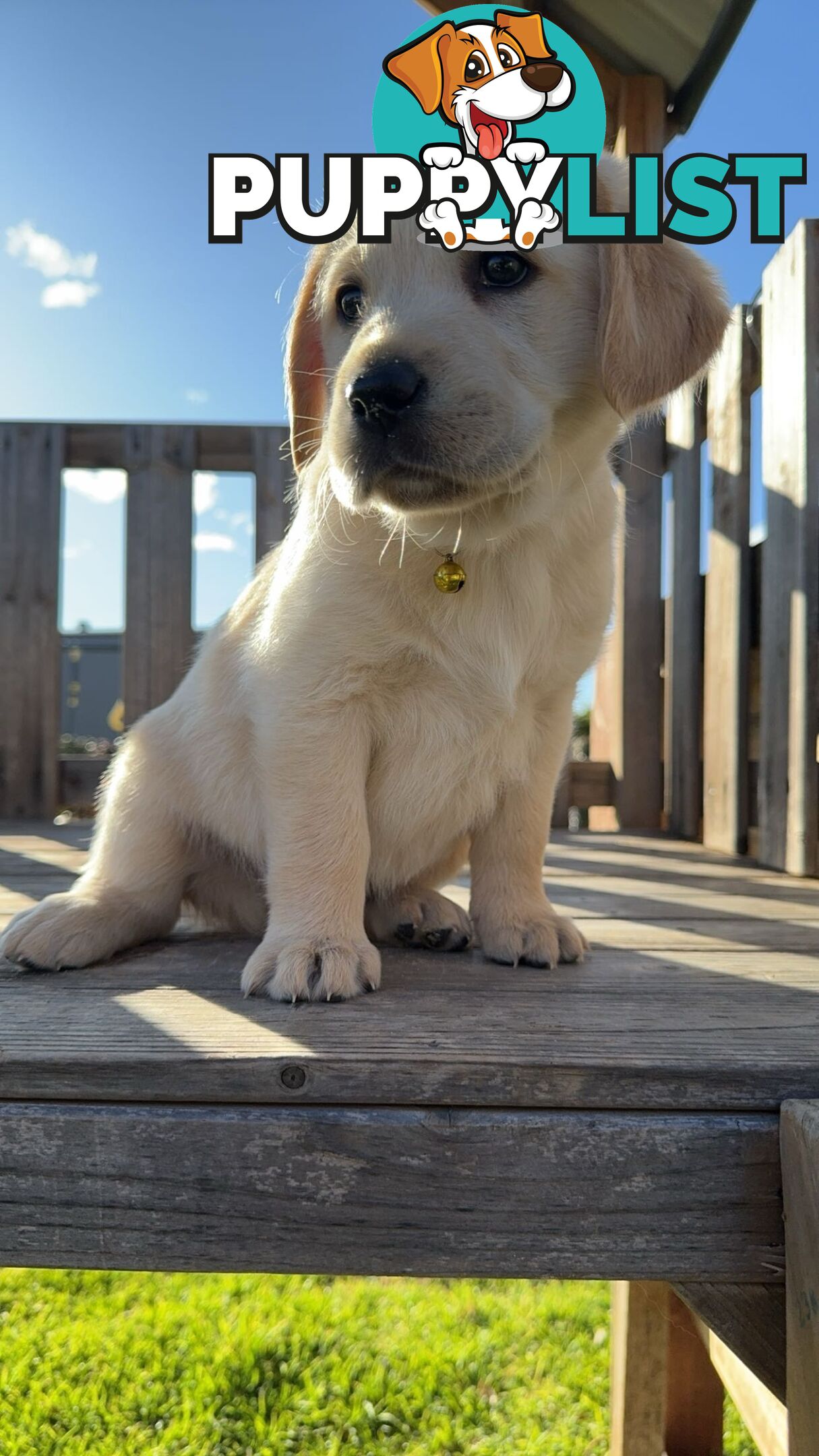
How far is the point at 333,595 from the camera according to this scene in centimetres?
187

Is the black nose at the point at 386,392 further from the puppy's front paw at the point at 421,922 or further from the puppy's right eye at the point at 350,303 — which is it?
the puppy's front paw at the point at 421,922

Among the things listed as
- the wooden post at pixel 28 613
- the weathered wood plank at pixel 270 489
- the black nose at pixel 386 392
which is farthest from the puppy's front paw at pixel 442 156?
the wooden post at pixel 28 613

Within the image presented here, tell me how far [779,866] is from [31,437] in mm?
4083

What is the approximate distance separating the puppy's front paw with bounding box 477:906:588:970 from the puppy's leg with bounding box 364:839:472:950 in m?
0.07

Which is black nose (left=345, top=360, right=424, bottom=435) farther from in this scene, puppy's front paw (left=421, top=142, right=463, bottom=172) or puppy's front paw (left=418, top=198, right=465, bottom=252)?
puppy's front paw (left=421, top=142, right=463, bottom=172)

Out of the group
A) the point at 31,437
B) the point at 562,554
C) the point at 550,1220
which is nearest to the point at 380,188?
the point at 562,554

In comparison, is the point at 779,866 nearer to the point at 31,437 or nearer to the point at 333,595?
Result: the point at 333,595

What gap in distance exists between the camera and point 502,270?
1809 mm

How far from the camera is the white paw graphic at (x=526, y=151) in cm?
224

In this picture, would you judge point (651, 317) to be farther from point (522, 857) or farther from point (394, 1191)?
point (394, 1191)

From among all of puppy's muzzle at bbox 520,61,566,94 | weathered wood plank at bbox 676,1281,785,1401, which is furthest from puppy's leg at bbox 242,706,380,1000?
puppy's muzzle at bbox 520,61,566,94

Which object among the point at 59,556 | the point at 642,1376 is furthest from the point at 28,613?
the point at 642,1376

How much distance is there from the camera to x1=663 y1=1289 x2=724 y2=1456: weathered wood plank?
288 centimetres

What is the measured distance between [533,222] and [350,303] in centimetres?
37
